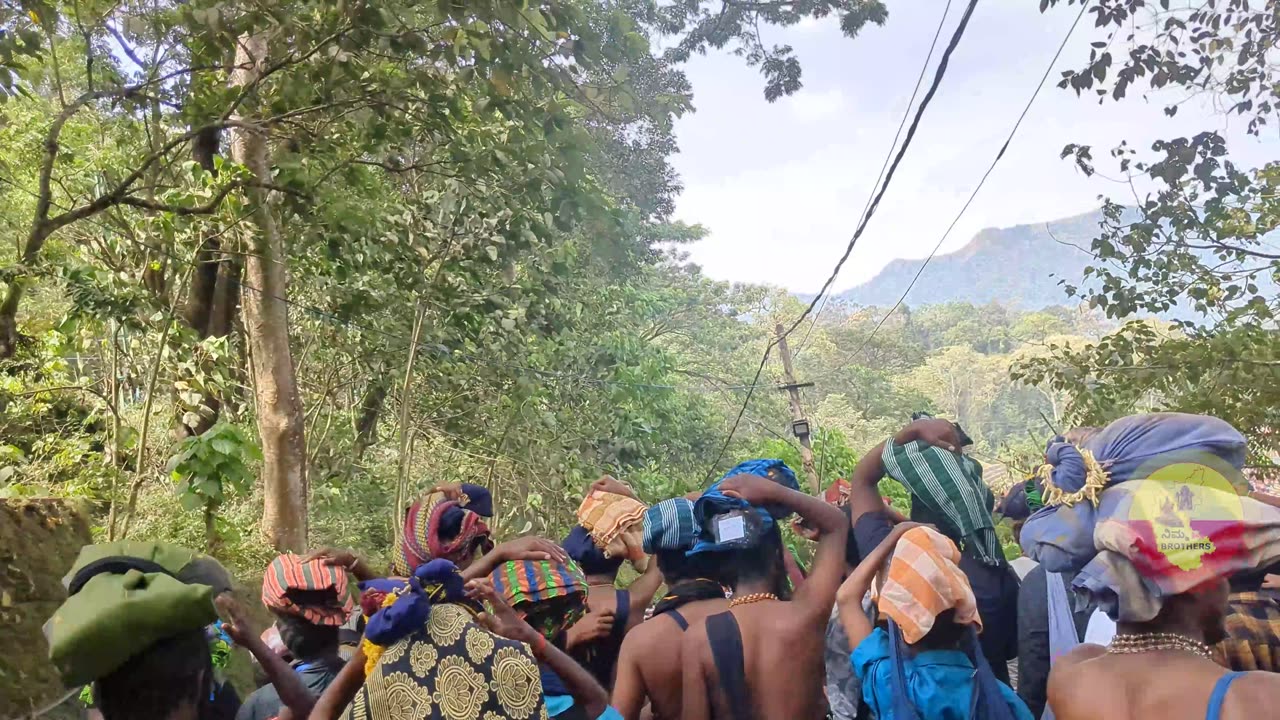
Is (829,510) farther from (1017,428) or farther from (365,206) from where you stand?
(1017,428)

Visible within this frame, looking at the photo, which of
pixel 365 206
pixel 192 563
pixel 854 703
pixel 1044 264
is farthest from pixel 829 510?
pixel 1044 264

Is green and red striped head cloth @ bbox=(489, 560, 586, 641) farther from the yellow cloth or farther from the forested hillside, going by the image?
the forested hillside

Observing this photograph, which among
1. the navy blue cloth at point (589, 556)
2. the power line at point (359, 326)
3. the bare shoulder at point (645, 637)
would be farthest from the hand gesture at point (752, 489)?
the power line at point (359, 326)

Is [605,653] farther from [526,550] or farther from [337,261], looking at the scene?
[337,261]

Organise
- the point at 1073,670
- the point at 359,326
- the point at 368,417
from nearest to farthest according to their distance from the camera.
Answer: the point at 1073,670 < the point at 359,326 < the point at 368,417

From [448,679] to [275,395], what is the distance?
5530mm

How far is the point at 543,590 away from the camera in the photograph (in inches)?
99.6

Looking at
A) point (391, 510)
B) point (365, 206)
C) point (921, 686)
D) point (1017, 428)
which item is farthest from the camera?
point (1017, 428)

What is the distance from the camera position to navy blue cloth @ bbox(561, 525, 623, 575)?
3518mm

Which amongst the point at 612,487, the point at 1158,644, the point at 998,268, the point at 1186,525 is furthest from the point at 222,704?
the point at 998,268

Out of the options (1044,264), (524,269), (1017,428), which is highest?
(1044,264)

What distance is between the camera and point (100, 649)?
191 centimetres

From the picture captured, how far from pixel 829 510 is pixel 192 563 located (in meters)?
1.93

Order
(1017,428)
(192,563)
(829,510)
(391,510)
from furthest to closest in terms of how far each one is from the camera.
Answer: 1. (1017,428)
2. (391,510)
3. (829,510)
4. (192,563)
